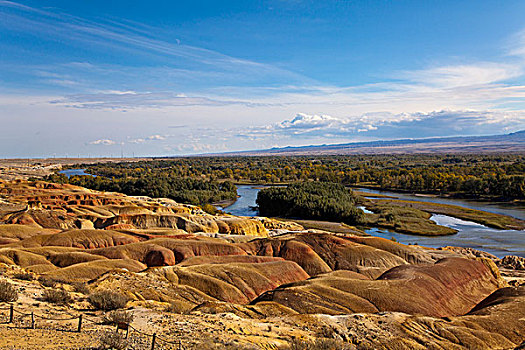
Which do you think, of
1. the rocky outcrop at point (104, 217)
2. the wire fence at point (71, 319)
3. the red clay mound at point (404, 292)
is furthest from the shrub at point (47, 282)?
the rocky outcrop at point (104, 217)

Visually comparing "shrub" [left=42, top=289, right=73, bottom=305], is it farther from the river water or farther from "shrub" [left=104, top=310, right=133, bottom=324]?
the river water

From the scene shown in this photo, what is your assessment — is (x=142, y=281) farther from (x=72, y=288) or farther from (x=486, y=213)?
(x=486, y=213)

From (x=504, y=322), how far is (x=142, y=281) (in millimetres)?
18780

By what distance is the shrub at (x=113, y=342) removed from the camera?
10.9m

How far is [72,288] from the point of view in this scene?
1805 cm

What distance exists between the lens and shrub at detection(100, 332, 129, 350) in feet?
35.8

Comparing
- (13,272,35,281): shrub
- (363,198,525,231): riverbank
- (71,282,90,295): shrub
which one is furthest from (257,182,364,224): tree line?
(13,272,35,281): shrub

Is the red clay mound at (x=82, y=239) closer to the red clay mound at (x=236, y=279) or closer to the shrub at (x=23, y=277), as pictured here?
the shrub at (x=23, y=277)

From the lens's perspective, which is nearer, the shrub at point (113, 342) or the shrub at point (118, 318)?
the shrub at point (113, 342)

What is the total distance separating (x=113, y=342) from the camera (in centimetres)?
1097

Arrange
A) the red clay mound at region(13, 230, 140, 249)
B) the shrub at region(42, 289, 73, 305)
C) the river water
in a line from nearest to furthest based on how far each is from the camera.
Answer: the shrub at region(42, 289, 73, 305) → the red clay mound at region(13, 230, 140, 249) → the river water

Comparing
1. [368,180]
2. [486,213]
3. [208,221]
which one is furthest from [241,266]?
[368,180]

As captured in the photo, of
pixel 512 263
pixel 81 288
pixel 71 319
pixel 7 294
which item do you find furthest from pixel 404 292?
pixel 512 263

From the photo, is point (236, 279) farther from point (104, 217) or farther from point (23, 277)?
point (104, 217)
